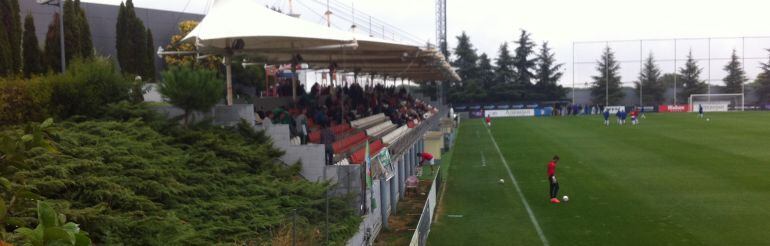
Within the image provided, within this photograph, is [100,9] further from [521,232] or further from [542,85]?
[542,85]

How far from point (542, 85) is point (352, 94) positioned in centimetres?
5647

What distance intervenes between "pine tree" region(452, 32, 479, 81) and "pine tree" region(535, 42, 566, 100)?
8.06 metres

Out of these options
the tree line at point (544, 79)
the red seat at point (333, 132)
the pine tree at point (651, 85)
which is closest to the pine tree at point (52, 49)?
the red seat at point (333, 132)

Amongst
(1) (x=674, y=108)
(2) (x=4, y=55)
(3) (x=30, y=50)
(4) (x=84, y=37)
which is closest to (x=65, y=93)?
(2) (x=4, y=55)

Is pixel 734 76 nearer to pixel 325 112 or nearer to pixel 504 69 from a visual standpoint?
pixel 504 69

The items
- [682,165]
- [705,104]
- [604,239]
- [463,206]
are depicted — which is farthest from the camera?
[705,104]

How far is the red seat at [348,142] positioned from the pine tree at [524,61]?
64.7 metres

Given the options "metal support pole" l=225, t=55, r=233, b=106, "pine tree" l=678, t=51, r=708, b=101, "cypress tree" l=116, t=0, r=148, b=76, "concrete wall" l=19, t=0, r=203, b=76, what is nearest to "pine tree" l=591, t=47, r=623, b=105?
"pine tree" l=678, t=51, r=708, b=101

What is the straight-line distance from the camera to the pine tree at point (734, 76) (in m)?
74.9

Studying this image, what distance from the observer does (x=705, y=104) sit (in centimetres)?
6894

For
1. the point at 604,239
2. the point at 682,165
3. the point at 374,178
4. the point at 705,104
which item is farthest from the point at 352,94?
the point at 705,104

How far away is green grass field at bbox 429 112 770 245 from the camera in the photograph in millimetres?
12766

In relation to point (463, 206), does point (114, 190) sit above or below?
above

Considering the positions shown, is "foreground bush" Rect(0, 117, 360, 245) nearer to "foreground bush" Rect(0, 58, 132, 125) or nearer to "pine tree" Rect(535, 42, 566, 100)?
"foreground bush" Rect(0, 58, 132, 125)
